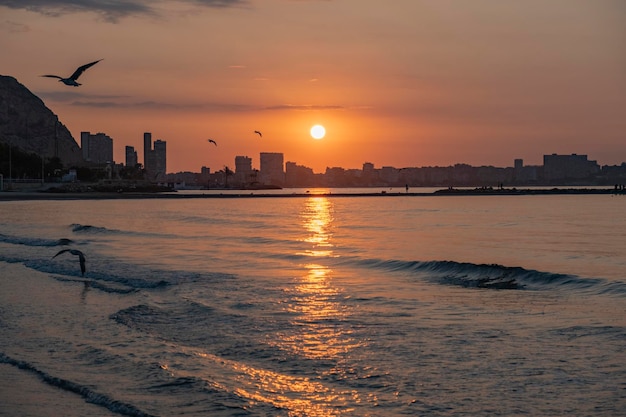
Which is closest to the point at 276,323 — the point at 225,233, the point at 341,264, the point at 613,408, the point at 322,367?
the point at 322,367

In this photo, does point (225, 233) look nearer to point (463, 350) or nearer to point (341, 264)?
point (341, 264)

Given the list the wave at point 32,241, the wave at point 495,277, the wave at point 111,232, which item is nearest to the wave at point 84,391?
the wave at point 495,277

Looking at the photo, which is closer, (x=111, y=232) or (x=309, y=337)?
(x=309, y=337)

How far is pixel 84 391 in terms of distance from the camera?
1227 cm

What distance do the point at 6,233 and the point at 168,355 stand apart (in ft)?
141

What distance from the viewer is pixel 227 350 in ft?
50.4

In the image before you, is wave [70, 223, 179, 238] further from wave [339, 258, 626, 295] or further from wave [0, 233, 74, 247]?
wave [339, 258, 626, 295]

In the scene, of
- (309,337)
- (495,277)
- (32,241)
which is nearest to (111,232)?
(32,241)

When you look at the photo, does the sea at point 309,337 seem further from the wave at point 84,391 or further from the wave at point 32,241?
the wave at point 32,241

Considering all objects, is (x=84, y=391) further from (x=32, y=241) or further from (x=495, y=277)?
(x=32, y=241)

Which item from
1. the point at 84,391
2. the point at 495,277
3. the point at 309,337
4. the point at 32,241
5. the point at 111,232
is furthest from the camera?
the point at 111,232

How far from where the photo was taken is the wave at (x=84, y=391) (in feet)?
37.0

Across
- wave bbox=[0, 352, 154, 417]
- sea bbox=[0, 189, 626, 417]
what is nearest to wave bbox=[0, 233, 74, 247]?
sea bbox=[0, 189, 626, 417]

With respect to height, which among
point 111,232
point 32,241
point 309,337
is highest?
point 309,337
